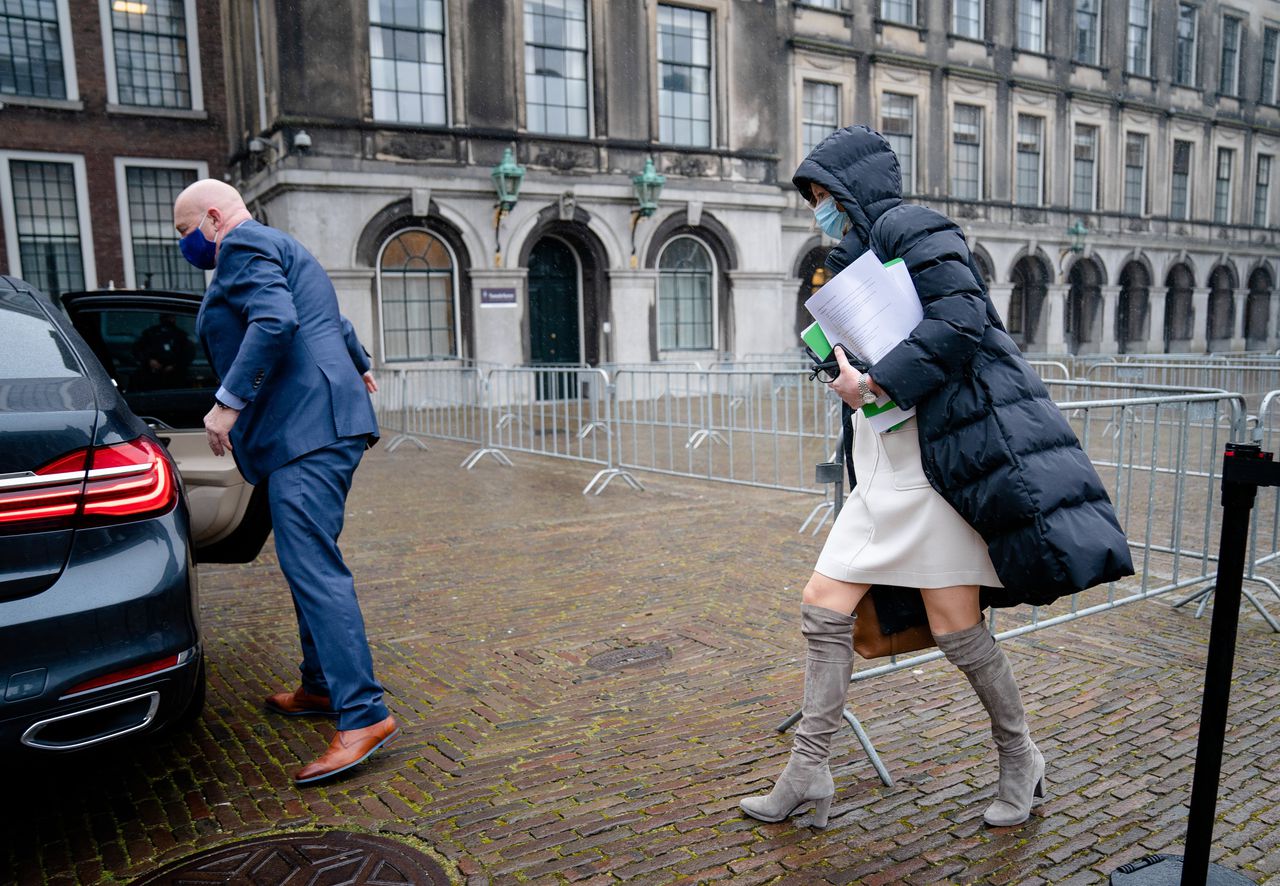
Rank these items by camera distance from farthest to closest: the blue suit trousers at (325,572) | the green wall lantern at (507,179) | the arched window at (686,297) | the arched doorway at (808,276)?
the arched doorway at (808,276) → the arched window at (686,297) → the green wall lantern at (507,179) → the blue suit trousers at (325,572)

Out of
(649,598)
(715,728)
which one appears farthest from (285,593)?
(715,728)

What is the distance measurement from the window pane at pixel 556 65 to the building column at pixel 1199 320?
27.3m

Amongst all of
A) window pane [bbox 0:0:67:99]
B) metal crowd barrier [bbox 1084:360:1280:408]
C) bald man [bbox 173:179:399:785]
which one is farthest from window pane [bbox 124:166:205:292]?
bald man [bbox 173:179:399:785]

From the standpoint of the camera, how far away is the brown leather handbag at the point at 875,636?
119 inches

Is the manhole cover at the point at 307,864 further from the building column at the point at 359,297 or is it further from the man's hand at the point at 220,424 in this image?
the building column at the point at 359,297

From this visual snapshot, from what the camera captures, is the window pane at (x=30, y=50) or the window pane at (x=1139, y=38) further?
the window pane at (x=1139, y=38)

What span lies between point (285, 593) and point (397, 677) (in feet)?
6.13

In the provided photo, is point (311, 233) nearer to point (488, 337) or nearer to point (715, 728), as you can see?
point (488, 337)

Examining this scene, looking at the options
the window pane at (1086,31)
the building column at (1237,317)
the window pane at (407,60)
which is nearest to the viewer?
the window pane at (407,60)

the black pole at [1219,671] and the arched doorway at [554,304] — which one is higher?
the arched doorway at [554,304]

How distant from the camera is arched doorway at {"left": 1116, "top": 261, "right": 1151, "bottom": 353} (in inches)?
1372

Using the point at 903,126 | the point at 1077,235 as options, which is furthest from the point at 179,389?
the point at 1077,235

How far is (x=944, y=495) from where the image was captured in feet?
8.95

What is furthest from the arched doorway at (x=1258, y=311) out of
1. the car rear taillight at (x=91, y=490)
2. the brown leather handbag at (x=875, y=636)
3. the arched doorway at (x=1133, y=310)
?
Result: the car rear taillight at (x=91, y=490)
